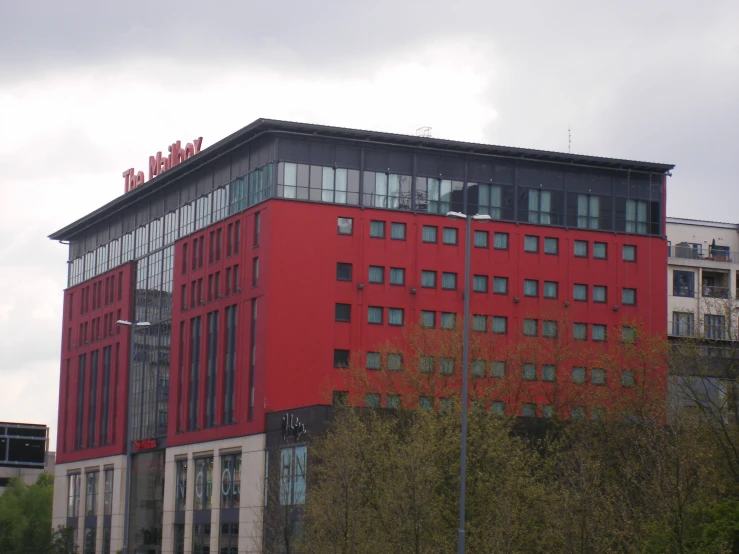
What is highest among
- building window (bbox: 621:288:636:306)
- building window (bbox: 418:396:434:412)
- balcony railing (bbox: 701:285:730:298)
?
balcony railing (bbox: 701:285:730:298)

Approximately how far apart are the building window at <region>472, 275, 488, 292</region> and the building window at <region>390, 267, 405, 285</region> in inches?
220

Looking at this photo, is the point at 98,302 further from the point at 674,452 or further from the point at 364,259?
the point at 674,452

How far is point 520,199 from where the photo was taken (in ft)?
350

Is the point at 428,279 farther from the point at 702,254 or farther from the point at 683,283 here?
the point at 702,254

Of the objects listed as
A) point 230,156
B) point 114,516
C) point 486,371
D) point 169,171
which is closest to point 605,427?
point 486,371

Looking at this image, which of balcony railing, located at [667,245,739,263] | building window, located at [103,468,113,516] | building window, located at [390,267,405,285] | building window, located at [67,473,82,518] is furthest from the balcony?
building window, located at [67,473,82,518]

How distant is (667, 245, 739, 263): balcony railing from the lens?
126 metres

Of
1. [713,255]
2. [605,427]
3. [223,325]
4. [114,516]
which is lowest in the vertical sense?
[114,516]

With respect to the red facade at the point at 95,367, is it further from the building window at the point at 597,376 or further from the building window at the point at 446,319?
the building window at the point at 597,376

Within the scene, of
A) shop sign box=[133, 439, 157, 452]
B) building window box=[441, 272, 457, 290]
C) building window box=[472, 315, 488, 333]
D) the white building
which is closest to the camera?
building window box=[472, 315, 488, 333]

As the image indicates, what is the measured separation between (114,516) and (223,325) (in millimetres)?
26989

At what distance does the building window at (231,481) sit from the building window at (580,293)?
91.6 feet

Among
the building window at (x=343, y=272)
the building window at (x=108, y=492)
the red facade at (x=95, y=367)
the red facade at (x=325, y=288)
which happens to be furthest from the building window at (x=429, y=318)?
the building window at (x=108, y=492)

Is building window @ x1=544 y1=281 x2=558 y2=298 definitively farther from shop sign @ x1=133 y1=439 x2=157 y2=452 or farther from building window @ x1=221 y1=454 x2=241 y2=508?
shop sign @ x1=133 y1=439 x2=157 y2=452
